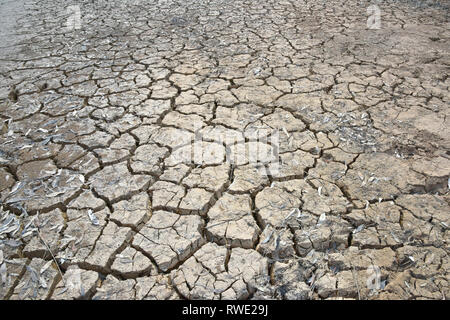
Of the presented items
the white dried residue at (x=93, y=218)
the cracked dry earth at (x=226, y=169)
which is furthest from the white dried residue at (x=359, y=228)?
the white dried residue at (x=93, y=218)

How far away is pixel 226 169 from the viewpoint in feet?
7.63

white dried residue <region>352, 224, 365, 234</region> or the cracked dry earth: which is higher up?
the cracked dry earth

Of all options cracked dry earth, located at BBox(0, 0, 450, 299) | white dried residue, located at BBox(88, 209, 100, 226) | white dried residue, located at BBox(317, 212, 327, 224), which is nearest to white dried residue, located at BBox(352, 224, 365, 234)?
cracked dry earth, located at BBox(0, 0, 450, 299)

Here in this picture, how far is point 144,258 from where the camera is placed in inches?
68.3

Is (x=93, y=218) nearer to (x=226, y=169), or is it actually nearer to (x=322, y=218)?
(x=226, y=169)

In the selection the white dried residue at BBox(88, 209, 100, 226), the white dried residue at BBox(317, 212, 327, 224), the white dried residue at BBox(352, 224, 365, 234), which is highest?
the white dried residue at BBox(88, 209, 100, 226)

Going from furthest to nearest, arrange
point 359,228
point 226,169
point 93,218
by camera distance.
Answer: point 226,169
point 93,218
point 359,228

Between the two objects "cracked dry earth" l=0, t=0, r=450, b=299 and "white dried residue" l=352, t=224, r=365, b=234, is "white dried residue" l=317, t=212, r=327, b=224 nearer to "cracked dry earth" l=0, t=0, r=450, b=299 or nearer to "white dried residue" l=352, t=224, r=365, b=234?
"cracked dry earth" l=0, t=0, r=450, b=299

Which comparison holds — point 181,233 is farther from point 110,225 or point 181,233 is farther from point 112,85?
point 112,85

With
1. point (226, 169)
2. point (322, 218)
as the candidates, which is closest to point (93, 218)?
point (226, 169)

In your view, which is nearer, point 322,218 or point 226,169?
point 322,218

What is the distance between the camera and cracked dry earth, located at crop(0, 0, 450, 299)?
1.66 m

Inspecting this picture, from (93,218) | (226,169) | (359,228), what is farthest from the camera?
(226,169)
